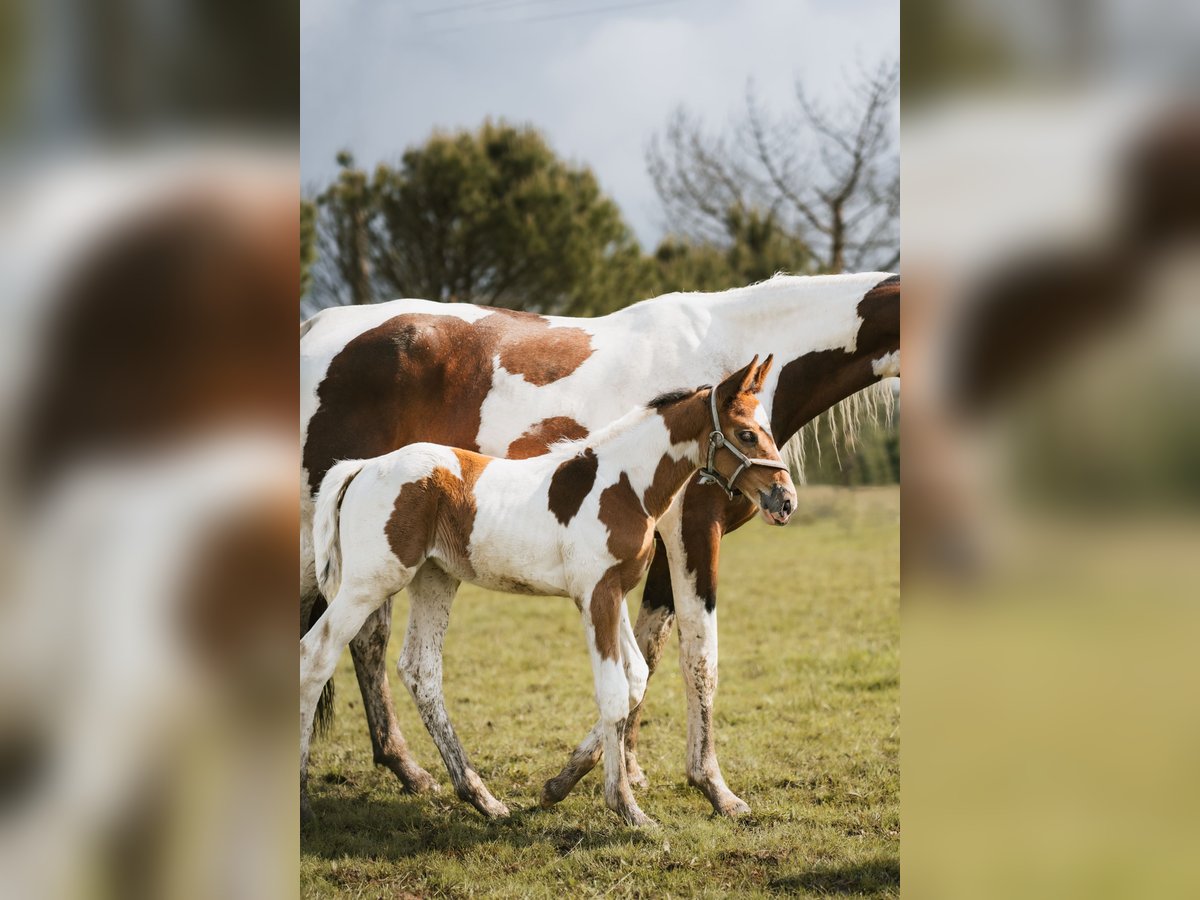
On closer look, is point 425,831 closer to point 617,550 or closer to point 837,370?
point 617,550

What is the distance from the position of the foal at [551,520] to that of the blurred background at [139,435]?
1944mm

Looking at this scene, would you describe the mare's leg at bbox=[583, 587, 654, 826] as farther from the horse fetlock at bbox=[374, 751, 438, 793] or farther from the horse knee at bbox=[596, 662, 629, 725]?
the horse fetlock at bbox=[374, 751, 438, 793]

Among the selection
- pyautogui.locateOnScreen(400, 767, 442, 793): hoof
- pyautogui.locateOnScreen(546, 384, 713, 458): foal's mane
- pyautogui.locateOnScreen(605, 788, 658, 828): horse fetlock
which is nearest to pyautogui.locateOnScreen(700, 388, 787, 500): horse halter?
pyautogui.locateOnScreen(546, 384, 713, 458): foal's mane

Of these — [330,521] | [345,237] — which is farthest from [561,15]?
[345,237]

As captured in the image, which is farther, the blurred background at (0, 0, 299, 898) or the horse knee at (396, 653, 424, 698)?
the horse knee at (396, 653, 424, 698)

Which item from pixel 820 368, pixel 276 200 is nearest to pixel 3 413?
pixel 276 200

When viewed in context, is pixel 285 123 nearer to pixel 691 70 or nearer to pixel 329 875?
pixel 329 875

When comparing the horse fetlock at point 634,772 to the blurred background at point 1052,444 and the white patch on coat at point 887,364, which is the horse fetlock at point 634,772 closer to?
the white patch on coat at point 887,364

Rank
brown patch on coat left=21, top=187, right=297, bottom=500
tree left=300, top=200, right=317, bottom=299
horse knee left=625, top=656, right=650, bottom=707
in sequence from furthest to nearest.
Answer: tree left=300, top=200, right=317, bottom=299 → horse knee left=625, top=656, right=650, bottom=707 → brown patch on coat left=21, top=187, right=297, bottom=500

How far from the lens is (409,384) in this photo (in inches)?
153

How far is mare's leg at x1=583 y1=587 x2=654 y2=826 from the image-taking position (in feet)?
10.7

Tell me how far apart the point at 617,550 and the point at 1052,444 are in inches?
87.7

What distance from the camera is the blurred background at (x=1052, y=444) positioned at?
1.12m

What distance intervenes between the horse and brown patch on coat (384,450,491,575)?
0.41m
